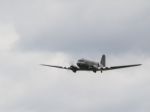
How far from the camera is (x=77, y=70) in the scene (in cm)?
18700

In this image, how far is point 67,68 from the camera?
618 ft

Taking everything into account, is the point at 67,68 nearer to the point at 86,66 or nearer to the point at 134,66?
the point at 86,66

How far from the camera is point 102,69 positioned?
191875mm

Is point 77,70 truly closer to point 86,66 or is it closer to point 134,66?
point 86,66

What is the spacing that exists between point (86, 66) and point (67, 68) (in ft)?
21.7

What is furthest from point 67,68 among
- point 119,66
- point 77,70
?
point 119,66

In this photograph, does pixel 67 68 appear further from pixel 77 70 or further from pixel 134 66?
pixel 134 66

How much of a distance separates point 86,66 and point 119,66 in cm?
1068

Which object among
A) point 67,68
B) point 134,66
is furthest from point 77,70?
point 134,66

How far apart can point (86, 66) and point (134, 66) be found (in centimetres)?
1589

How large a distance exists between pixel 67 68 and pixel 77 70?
3461mm

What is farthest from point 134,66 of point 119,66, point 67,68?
point 67,68
